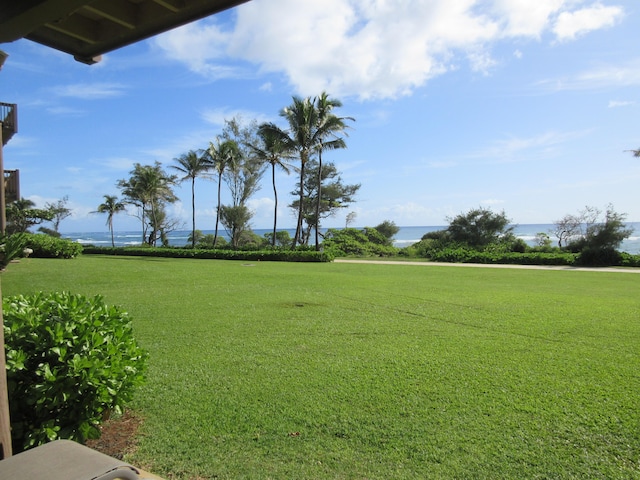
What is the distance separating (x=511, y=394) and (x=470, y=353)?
1120 millimetres

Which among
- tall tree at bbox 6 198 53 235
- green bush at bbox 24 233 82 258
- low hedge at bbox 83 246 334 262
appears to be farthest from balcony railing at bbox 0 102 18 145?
tall tree at bbox 6 198 53 235

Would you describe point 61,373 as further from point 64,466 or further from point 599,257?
point 599,257

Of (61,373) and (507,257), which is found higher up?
(507,257)

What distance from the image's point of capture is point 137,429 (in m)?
2.95

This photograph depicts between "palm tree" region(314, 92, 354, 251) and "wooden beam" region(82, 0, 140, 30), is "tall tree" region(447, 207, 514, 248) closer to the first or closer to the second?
"palm tree" region(314, 92, 354, 251)

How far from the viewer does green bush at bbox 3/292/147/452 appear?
237cm

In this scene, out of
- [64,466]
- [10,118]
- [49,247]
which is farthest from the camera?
[49,247]

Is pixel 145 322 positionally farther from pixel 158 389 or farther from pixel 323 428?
pixel 323 428

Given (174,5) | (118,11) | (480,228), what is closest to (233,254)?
(480,228)

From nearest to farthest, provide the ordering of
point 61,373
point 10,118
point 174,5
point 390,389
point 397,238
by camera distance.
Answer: point 174,5, point 61,373, point 390,389, point 10,118, point 397,238

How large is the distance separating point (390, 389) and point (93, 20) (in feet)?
11.8

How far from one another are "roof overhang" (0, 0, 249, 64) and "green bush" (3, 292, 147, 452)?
1.72 m

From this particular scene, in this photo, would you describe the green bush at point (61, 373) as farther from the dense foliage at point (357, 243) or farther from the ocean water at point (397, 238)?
the ocean water at point (397, 238)

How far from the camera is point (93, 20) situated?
2.47 m
